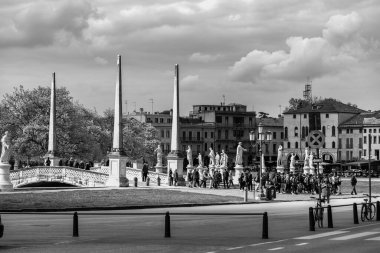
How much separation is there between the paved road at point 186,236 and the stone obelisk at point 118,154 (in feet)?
114

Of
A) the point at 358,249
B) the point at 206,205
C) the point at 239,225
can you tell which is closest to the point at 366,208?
the point at 239,225

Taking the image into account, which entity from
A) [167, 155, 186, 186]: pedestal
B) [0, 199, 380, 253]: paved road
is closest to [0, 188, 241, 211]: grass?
[0, 199, 380, 253]: paved road

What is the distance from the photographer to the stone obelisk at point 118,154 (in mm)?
→ 72750

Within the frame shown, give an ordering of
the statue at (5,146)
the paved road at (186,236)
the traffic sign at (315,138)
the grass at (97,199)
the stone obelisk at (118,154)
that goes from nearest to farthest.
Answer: the paved road at (186,236)
the traffic sign at (315,138)
the grass at (97,199)
the statue at (5,146)
the stone obelisk at (118,154)

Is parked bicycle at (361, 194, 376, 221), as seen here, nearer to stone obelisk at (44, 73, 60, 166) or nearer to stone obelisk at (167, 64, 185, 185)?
stone obelisk at (167, 64, 185, 185)

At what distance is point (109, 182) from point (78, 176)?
10.7 metres

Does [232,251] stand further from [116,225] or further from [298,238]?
[116,225]

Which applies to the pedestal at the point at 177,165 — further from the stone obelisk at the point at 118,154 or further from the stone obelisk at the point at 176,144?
the stone obelisk at the point at 118,154

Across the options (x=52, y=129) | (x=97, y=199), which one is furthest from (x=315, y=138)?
(x=52, y=129)

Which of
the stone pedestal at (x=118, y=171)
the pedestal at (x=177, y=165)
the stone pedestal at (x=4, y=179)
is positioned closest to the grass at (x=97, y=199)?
the stone pedestal at (x=4, y=179)

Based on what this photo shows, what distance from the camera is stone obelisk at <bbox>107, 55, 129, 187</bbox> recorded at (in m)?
72.8

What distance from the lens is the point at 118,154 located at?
239ft

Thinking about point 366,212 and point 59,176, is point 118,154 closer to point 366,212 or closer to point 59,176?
point 59,176

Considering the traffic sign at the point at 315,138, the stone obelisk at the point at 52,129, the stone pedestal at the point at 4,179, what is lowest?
the stone pedestal at the point at 4,179
